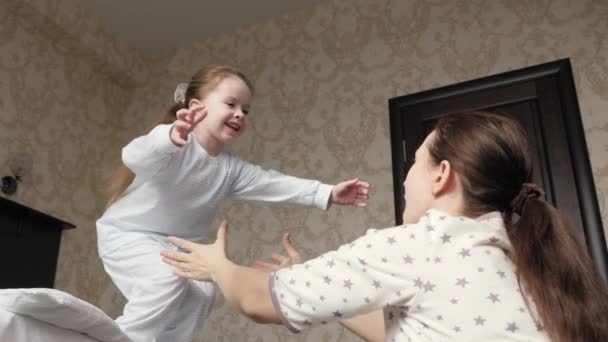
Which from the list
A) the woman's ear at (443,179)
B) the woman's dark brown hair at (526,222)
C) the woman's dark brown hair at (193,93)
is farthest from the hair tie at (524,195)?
the woman's dark brown hair at (193,93)

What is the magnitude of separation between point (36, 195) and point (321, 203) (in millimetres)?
1888

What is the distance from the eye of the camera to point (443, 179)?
95cm

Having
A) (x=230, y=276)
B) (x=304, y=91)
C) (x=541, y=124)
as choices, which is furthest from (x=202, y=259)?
(x=304, y=91)

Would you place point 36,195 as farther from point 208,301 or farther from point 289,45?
point 208,301

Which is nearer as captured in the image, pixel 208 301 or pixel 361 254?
pixel 361 254

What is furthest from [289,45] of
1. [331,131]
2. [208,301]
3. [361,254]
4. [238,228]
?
[361,254]

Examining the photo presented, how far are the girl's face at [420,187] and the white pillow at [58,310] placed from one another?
557 millimetres

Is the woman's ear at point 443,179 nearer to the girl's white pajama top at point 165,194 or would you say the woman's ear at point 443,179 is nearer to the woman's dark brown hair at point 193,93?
the girl's white pajama top at point 165,194

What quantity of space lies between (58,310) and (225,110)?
84cm

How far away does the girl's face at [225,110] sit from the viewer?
5.07 ft

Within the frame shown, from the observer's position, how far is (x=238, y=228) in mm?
2867

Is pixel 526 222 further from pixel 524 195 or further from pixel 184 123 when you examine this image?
pixel 184 123

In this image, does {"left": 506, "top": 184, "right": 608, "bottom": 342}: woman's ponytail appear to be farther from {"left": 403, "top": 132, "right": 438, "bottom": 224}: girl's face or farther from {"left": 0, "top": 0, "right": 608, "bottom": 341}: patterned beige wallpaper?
{"left": 0, "top": 0, "right": 608, "bottom": 341}: patterned beige wallpaper

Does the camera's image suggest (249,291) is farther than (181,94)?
No
